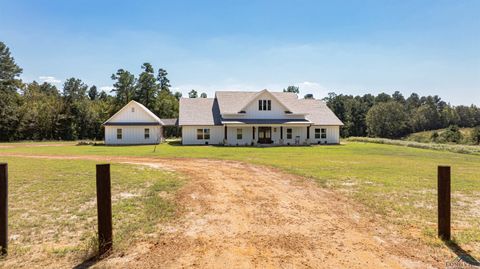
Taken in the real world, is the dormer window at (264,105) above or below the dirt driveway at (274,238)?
above

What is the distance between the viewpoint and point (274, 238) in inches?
211

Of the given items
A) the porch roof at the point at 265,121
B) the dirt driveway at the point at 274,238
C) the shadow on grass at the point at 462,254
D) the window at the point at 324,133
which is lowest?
the shadow on grass at the point at 462,254

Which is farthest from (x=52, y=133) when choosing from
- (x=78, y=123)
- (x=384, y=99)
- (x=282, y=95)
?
(x=384, y=99)

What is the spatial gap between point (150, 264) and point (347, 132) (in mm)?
78859

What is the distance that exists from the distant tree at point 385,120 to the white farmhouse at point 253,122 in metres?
42.4

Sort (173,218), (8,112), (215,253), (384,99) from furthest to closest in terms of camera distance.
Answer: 1. (384,99)
2. (8,112)
3. (173,218)
4. (215,253)

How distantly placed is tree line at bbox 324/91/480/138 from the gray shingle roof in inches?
1346

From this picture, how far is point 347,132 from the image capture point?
77688 millimetres

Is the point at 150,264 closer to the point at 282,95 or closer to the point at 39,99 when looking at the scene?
the point at 282,95

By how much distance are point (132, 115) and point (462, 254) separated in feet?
120

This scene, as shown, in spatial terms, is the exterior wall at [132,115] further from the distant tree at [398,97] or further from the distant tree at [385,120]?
the distant tree at [398,97]

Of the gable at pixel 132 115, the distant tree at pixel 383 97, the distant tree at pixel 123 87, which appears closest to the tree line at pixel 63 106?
the distant tree at pixel 123 87

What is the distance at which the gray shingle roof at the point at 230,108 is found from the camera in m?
36.4

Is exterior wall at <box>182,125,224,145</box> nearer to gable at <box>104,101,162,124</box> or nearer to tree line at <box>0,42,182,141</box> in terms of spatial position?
gable at <box>104,101,162,124</box>
